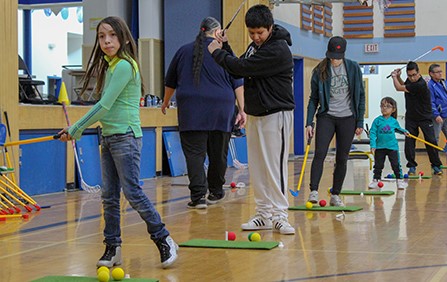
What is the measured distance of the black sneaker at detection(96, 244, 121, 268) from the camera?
5367mm

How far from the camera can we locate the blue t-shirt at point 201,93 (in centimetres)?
873

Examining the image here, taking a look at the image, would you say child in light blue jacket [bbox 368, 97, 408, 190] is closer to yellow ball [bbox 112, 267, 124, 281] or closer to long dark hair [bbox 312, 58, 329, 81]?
long dark hair [bbox 312, 58, 329, 81]

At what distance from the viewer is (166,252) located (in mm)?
5422

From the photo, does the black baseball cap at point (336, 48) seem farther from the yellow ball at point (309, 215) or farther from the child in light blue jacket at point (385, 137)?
the child in light blue jacket at point (385, 137)

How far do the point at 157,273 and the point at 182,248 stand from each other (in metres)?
0.94

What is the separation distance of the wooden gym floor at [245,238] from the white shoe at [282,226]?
60mm

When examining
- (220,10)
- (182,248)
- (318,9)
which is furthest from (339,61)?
(318,9)

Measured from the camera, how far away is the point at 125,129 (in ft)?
17.6

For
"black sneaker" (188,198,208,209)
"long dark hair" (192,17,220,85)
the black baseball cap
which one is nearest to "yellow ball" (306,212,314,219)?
"black sneaker" (188,198,208,209)

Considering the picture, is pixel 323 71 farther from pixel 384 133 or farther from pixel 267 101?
pixel 384 133

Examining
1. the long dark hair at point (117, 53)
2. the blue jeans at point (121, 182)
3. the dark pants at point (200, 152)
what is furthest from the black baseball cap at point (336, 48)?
the blue jeans at point (121, 182)

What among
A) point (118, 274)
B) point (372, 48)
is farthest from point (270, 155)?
point (372, 48)

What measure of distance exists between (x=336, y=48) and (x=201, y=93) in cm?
142

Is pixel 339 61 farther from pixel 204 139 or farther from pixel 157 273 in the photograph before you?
pixel 157 273
